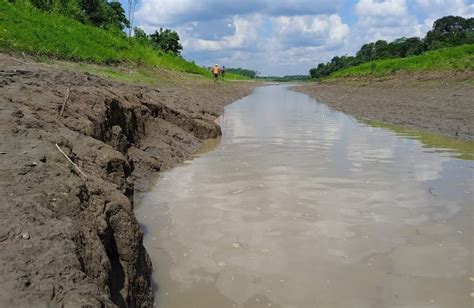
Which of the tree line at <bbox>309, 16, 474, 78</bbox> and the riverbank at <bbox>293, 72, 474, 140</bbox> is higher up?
the tree line at <bbox>309, 16, 474, 78</bbox>

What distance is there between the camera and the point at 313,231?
4574 mm

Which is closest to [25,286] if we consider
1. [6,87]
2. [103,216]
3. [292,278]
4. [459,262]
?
[103,216]

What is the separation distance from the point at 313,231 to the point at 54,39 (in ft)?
49.6

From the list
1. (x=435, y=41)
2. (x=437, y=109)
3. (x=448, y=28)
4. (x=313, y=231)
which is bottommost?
(x=313, y=231)

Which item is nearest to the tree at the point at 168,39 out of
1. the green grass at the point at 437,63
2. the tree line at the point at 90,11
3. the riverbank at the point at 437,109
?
the tree line at the point at 90,11

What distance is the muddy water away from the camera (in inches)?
137

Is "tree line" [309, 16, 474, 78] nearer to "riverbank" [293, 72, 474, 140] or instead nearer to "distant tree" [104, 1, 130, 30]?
"riverbank" [293, 72, 474, 140]

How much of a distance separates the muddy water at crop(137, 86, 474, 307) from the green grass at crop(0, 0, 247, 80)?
379 inches

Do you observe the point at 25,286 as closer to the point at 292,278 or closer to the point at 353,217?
the point at 292,278

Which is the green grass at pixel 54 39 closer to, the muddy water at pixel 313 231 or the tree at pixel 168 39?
the muddy water at pixel 313 231

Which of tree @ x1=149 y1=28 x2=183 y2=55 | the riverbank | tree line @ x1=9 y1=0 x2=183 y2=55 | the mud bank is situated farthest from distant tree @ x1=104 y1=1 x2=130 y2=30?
the mud bank

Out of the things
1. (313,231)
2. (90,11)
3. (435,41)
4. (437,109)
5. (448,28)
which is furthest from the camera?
(448,28)

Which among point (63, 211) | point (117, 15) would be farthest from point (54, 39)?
point (117, 15)

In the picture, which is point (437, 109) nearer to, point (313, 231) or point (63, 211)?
point (313, 231)
